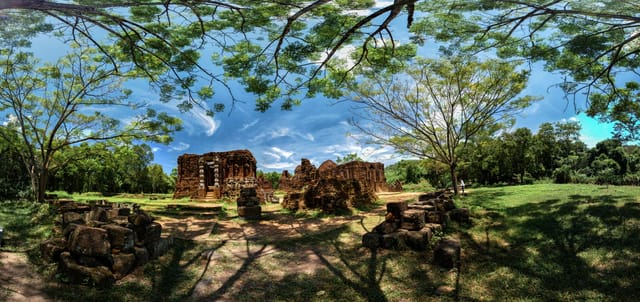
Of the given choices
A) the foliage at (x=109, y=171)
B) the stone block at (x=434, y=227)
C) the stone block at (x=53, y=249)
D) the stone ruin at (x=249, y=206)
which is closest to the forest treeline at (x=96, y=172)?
the foliage at (x=109, y=171)

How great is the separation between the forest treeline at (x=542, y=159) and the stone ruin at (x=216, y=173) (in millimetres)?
15810

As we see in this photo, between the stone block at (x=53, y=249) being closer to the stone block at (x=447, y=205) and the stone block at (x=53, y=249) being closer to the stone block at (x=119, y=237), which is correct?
the stone block at (x=119, y=237)

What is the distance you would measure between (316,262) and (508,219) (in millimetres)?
5593

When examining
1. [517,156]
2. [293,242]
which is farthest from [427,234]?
[517,156]

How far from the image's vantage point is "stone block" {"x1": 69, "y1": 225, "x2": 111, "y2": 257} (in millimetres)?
5645

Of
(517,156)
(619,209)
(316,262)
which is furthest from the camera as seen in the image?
(517,156)

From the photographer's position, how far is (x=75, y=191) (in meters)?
31.9

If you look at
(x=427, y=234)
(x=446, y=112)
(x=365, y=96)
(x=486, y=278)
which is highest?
(x=365, y=96)

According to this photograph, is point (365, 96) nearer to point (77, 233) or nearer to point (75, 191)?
point (77, 233)

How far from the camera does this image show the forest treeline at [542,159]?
84.6 feet

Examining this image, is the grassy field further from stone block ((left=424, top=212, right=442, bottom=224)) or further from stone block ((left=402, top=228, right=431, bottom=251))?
stone block ((left=424, top=212, right=442, bottom=224))

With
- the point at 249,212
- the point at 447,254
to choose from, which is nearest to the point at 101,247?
the point at 447,254

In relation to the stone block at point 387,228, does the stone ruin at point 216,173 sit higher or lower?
higher

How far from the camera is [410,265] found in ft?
21.7
